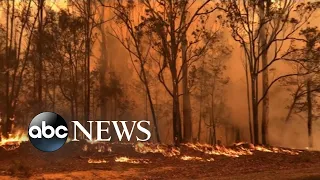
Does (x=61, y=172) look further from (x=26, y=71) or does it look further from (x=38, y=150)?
(x=26, y=71)

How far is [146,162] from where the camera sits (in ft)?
65.4

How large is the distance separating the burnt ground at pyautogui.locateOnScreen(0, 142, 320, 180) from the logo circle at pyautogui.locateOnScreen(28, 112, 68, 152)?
549 millimetres

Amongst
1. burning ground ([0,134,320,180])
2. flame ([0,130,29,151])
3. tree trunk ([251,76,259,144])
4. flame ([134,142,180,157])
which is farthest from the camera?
tree trunk ([251,76,259,144])

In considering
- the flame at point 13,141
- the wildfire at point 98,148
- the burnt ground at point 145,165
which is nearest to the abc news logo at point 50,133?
the wildfire at point 98,148

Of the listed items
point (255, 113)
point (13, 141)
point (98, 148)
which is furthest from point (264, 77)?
point (13, 141)

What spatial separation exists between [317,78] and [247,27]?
29.6ft

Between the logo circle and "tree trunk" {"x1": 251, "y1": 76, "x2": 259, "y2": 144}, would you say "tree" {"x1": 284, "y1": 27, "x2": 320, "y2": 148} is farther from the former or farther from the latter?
the logo circle

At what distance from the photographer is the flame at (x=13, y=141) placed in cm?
2195

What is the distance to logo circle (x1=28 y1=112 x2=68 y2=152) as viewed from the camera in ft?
59.8

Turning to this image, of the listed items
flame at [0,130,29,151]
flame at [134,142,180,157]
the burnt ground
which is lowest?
the burnt ground

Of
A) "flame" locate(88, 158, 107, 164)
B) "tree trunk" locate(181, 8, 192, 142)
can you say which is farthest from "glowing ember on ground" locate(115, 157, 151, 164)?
"tree trunk" locate(181, 8, 192, 142)

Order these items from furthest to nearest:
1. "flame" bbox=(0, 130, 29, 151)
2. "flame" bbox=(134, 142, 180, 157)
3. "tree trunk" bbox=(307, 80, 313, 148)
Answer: "tree trunk" bbox=(307, 80, 313, 148) → "flame" bbox=(134, 142, 180, 157) → "flame" bbox=(0, 130, 29, 151)

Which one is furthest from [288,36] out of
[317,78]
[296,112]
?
[296,112]

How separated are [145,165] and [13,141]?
28.4 feet
